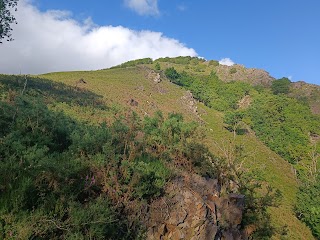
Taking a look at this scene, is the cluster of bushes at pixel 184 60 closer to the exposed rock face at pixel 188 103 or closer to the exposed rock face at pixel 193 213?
the exposed rock face at pixel 188 103

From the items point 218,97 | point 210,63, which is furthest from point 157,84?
Answer: point 210,63

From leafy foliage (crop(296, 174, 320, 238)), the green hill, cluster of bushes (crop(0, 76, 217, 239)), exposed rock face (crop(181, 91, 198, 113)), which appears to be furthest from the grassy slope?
cluster of bushes (crop(0, 76, 217, 239))

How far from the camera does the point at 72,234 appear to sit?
5043mm

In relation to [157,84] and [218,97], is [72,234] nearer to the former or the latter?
[157,84]

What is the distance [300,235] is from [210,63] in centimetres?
10043

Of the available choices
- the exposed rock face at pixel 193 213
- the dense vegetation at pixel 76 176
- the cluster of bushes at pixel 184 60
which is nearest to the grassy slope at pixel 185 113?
the dense vegetation at pixel 76 176

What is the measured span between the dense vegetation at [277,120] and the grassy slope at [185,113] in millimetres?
2215

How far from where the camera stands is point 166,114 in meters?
47.6

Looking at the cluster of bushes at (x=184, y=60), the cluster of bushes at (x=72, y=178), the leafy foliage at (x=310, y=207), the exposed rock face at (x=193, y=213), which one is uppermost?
the cluster of bushes at (x=184, y=60)

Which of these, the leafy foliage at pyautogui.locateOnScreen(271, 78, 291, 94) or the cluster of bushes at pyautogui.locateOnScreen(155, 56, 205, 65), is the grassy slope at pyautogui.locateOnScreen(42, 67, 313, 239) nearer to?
the leafy foliage at pyautogui.locateOnScreen(271, 78, 291, 94)

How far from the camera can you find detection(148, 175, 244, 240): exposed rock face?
743 centimetres

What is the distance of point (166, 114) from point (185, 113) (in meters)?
9.75

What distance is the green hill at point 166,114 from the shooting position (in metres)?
6.61

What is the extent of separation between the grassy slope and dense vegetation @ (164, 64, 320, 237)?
7.27 feet
